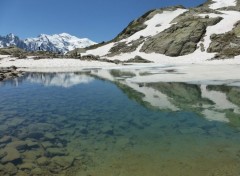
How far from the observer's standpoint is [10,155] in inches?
428

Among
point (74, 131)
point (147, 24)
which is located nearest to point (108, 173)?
point (74, 131)

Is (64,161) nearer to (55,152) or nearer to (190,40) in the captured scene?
(55,152)

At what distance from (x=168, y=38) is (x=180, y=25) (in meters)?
8.16

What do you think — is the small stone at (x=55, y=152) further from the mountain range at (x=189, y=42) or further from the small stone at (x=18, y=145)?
the mountain range at (x=189, y=42)

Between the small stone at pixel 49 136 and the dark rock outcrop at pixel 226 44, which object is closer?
the small stone at pixel 49 136

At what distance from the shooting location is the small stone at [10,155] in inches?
413

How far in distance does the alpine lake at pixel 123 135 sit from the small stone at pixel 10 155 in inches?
1.4

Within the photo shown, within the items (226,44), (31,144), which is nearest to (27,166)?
(31,144)

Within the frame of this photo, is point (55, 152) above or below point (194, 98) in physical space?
below

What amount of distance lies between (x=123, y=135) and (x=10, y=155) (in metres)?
5.03

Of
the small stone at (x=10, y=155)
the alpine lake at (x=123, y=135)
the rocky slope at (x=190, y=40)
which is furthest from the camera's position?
the rocky slope at (x=190, y=40)

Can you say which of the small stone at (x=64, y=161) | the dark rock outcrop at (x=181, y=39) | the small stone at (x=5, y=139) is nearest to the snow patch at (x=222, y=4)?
the dark rock outcrop at (x=181, y=39)

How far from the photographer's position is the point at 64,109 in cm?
1925

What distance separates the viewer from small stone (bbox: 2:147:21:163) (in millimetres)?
10492
